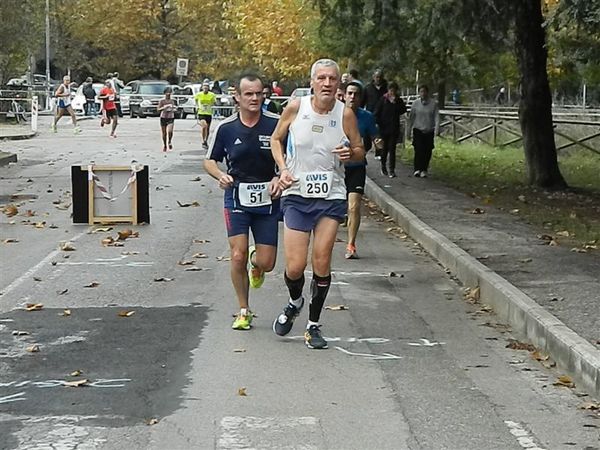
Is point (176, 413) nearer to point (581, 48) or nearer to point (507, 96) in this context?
point (581, 48)

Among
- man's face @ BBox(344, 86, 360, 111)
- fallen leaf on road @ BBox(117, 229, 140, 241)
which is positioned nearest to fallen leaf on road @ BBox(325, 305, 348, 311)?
man's face @ BBox(344, 86, 360, 111)

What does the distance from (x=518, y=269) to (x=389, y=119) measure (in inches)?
423

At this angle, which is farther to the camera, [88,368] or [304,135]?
[304,135]

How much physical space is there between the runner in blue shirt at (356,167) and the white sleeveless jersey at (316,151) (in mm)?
3557

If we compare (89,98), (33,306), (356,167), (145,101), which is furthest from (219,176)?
(145,101)

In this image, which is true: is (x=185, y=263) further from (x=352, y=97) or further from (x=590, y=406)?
(x=590, y=406)

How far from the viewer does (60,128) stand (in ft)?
147

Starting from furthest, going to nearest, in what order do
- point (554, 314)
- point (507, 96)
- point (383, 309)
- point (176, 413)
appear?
point (507, 96), point (383, 309), point (554, 314), point (176, 413)

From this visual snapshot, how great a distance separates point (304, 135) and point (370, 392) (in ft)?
6.90

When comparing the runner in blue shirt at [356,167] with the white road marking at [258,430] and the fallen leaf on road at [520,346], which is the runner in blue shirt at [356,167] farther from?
the white road marking at [258,430]

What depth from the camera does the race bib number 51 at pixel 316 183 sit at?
28.4 feet

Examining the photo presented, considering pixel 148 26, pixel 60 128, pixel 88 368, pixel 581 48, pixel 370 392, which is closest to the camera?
pixel 370 392

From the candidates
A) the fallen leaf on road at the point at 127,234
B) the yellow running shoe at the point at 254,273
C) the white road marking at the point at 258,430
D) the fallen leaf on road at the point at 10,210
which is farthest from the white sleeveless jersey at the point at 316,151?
the fallen leaf on road at the point at 10,210

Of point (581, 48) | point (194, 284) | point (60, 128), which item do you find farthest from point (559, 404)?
point (60, 128)
